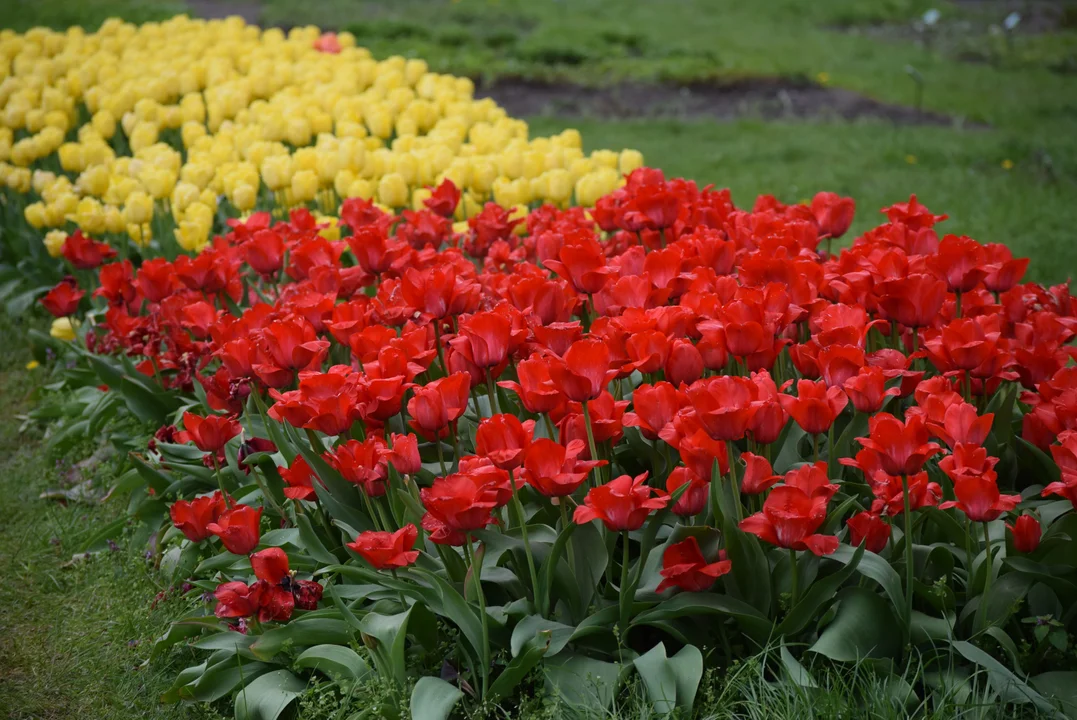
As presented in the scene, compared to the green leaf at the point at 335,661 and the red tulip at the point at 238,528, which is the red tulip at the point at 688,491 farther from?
the red tulip at the point at 238,528

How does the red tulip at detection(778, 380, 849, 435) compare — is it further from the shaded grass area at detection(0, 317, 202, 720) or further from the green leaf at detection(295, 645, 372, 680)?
the shaded grass area at detection(0, 317, 202, 720)

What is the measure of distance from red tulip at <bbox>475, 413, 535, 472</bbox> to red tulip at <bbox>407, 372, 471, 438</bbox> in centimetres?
18

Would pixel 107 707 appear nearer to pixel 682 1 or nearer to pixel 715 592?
pixel 715 592

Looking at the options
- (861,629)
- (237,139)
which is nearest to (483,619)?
(861,629)

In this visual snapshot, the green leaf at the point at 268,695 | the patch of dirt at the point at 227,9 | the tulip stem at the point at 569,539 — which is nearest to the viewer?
the tulip stem at the point at 569,539

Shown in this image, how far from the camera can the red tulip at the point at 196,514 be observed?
2.60 metres

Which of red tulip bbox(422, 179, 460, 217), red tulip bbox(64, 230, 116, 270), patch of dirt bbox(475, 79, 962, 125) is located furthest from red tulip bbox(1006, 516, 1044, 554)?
patch of dirt bbox(475, 79, 962, 125)

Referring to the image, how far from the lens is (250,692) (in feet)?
8.33

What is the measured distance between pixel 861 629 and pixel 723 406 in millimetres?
580

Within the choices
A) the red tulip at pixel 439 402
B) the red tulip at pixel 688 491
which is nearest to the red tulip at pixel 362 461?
the red tulip at pixel 439 402

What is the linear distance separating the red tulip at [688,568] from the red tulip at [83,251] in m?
2.95

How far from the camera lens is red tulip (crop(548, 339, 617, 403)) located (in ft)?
7.30

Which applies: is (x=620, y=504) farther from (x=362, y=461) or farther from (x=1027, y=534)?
(x=1027, y=534)

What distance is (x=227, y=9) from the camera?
14.9 meters
